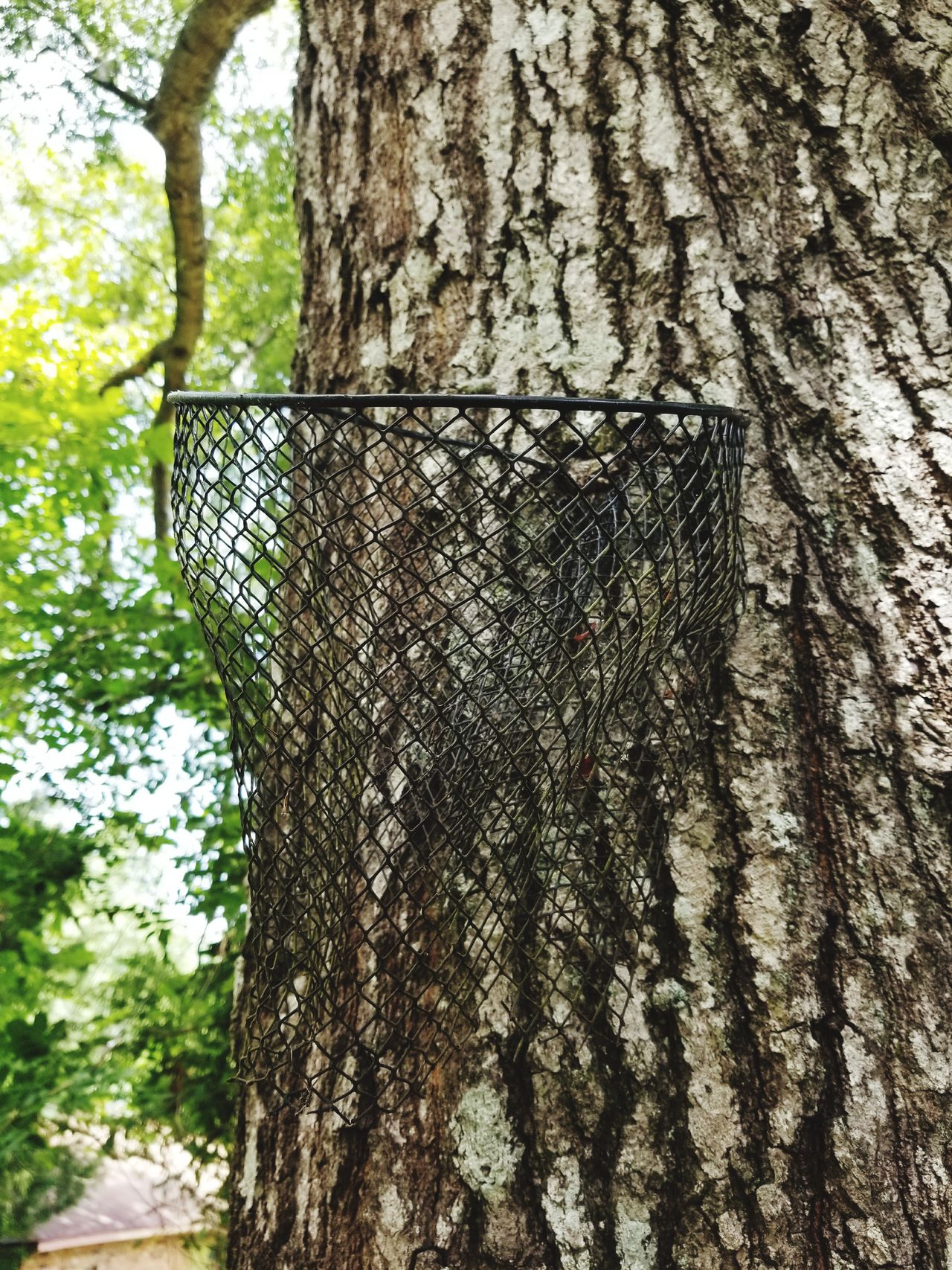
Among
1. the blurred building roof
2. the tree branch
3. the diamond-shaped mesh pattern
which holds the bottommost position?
the blurred building roof

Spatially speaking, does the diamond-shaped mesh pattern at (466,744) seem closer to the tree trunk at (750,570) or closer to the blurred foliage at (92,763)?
the tree trunk at (750,570)

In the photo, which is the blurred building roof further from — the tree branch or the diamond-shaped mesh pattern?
the diamond-shaped mesh pattern

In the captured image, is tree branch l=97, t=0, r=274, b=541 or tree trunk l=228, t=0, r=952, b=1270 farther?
tree branch l=97, t=0, r=274, b=541

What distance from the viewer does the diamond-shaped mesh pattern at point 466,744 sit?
981 mm

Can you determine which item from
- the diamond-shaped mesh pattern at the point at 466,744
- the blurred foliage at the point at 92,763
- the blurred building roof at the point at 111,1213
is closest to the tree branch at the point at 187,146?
the blurred foliage at the point at 92,763

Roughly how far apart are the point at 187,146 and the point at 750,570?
9.67 feet

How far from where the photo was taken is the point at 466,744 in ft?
3.31

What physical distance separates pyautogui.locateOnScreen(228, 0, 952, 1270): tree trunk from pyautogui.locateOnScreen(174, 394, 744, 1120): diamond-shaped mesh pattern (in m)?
0.06

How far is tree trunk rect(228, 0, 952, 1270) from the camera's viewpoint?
97 centimetres

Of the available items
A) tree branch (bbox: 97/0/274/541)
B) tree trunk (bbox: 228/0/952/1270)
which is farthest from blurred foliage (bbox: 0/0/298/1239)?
tree trunk (bbox: 228/0/952/1270)

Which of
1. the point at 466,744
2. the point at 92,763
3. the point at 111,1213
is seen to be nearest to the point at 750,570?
the point at 466,744

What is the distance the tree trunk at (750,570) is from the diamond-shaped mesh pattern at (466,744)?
61mm

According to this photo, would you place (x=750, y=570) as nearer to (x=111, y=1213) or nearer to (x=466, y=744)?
(x=466, y=744)

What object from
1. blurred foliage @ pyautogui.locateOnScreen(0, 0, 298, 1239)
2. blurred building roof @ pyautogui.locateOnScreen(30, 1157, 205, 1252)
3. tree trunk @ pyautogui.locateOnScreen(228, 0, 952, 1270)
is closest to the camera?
tree trunk @ pyautogui.locateOnScreen(228, 0, 952, 1270)
